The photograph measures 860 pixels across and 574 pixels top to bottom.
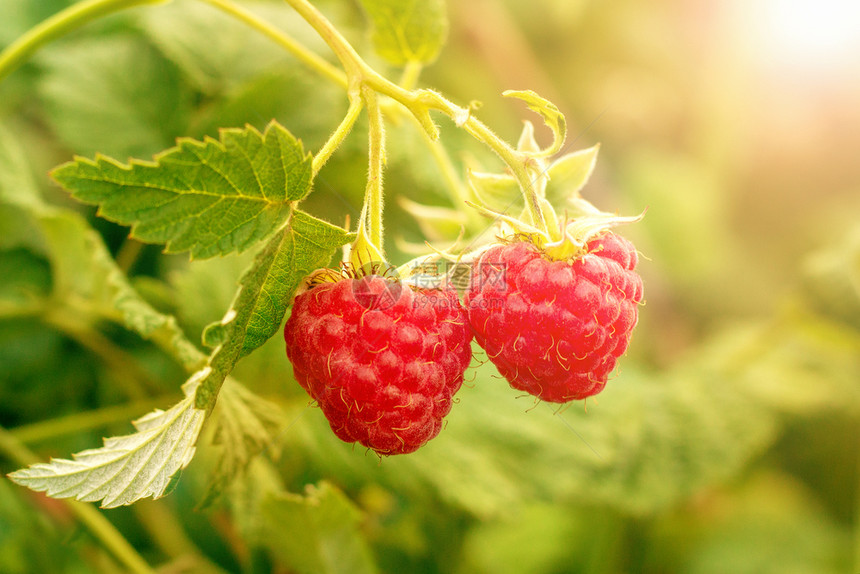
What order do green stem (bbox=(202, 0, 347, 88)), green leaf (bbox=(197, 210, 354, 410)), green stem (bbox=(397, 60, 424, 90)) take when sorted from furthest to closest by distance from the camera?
green stem (bbox=(397, 60, 424, 90)) → green stem (bbox=(202, 0, 347, 88)) → green leaf (bbox=(197, 210, 354, 410))

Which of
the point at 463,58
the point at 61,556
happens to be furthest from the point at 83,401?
the point at 463,58

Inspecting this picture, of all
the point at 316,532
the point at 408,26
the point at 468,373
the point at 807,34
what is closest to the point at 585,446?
the point at 468,373

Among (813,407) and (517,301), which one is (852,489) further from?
(517,301)

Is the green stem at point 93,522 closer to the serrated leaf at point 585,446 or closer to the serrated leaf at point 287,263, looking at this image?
the serrated leaf at point 585,446

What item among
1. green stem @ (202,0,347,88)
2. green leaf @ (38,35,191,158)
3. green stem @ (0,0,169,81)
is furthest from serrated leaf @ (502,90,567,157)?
green leaf @ (38,35,191,158)

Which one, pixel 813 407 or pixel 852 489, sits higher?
pixel 813 407

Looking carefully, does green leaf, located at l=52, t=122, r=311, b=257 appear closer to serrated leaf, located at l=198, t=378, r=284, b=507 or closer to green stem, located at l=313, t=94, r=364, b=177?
green stem, located at l=313, t=94, r=364, b=177
